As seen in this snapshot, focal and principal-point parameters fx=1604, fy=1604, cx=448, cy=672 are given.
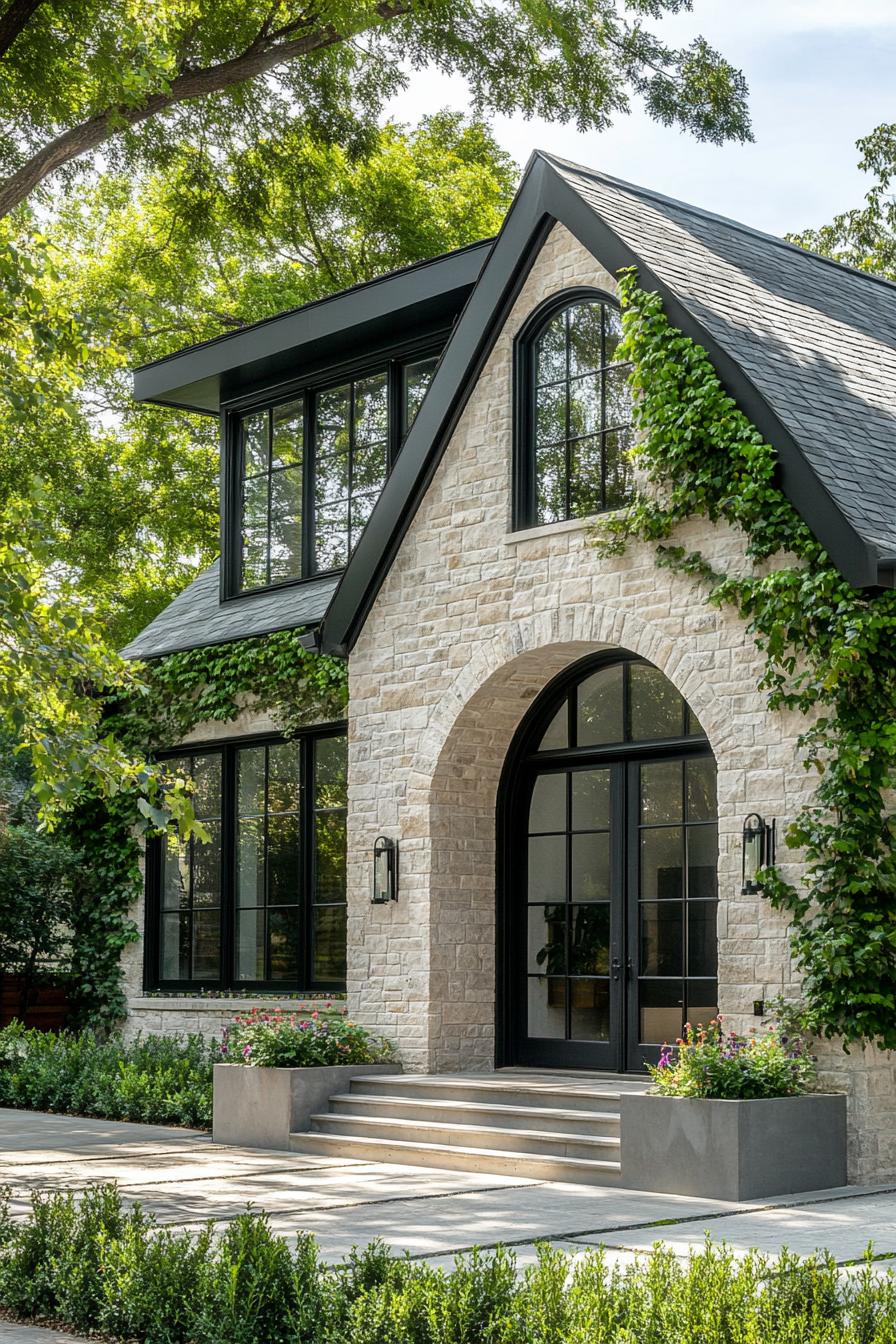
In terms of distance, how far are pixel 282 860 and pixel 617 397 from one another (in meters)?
5.37

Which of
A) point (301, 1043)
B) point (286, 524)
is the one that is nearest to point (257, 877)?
point (301, 1043)

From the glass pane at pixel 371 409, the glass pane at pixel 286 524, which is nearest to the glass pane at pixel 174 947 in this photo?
the glass pane at pixel 286 524

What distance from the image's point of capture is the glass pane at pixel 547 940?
12016mm

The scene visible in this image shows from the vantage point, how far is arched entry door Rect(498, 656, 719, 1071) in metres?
11.1

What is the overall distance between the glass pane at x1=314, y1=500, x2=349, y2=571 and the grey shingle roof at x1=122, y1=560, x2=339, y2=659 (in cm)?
17

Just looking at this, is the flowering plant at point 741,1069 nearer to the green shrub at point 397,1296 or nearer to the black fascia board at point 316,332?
the green shrub at point 397,1296

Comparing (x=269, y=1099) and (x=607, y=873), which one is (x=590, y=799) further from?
(x=269, y=1099)

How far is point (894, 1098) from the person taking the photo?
9.30m

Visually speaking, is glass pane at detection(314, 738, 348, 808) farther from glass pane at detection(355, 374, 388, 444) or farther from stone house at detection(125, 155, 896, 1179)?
glass pane at detection(355, 374, 388, 444)

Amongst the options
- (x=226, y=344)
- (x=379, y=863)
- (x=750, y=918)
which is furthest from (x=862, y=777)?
(x=226, y=344)

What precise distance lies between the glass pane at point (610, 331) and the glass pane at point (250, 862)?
5.52m

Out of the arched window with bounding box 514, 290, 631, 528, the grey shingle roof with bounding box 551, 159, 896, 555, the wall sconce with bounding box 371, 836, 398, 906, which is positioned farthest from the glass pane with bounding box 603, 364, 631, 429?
the wall sconce with bounding box 371, 836, 398, 906

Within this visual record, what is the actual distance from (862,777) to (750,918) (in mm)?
1182

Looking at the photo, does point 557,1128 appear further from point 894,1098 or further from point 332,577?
point 332,577
